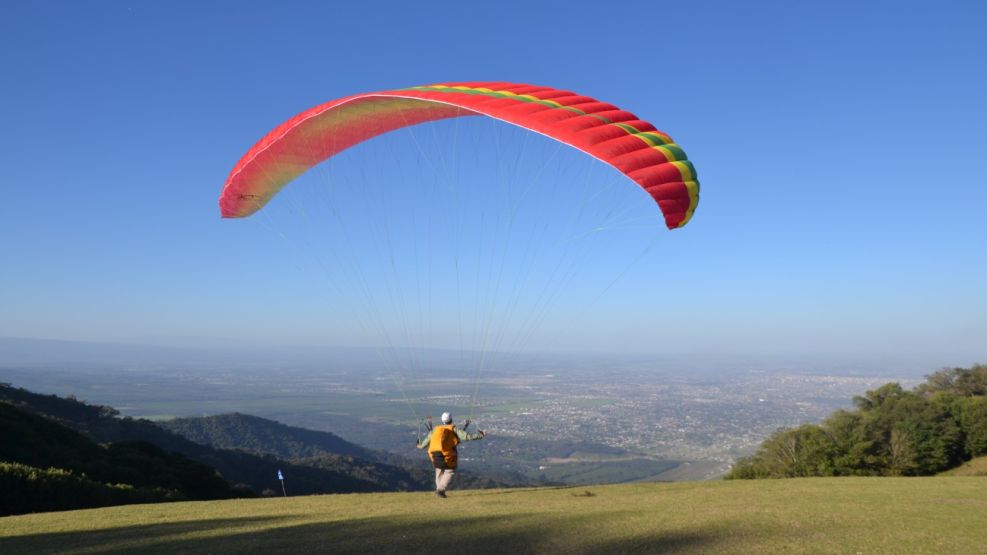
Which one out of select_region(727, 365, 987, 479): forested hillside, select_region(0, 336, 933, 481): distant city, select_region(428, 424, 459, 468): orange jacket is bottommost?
select_region(0, 336, 933, 481): distant city

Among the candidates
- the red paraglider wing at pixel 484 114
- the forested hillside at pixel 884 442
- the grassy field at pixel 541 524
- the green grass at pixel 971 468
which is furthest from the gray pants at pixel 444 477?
the green grass at pixel 971 468

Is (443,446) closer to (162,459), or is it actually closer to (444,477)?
(444,477)

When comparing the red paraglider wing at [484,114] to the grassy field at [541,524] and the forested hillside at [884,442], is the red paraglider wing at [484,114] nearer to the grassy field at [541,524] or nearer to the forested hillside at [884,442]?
the grassy field at [541,524]

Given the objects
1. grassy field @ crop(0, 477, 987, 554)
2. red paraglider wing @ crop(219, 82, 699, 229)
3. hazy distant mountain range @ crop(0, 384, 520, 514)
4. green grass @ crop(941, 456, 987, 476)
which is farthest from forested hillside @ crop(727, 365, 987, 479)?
red paraglider wing @ crop(219, 82, 699, 229)

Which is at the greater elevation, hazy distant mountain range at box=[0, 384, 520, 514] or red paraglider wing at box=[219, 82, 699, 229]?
red paraglider wing at box=[219, 82, 699, 229]

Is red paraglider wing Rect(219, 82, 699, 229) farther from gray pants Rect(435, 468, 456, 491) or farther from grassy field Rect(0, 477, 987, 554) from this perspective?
gray pants Rect(435, 468, 456, 491)

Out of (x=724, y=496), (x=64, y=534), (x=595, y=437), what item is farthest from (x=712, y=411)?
(x=64, y=534)

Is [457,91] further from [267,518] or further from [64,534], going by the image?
[64,534]
